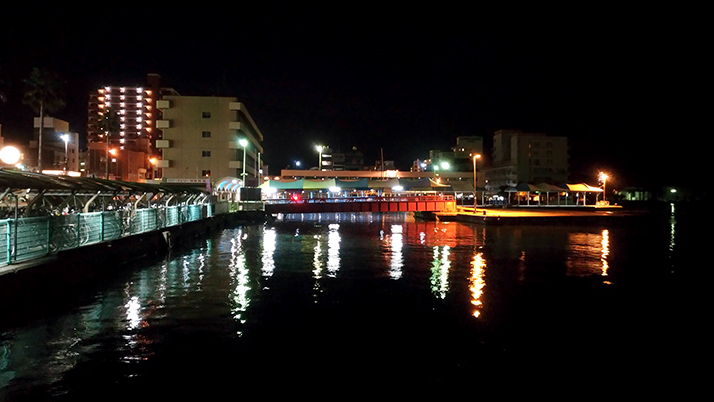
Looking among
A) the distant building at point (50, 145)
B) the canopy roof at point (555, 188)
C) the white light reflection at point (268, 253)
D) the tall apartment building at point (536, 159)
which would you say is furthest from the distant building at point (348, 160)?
the white light reflection at point (268, 253)

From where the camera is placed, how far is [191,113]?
221 ft

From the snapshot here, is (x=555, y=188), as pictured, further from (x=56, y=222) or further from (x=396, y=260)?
(x=56, y=222)

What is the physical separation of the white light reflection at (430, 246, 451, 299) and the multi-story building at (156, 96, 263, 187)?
158ft

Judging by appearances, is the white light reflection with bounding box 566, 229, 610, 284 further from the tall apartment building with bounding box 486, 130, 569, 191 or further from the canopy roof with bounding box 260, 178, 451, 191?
the tall apartment building with bounding box 486, 130, 569, 191

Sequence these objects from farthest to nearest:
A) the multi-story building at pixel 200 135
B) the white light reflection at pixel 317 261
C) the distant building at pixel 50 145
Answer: the distant building at pixel 50 145
the multi-story building at pixel 200 135
the white light reflection at pixel 317 261

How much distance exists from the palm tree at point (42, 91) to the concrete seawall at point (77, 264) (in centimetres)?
3497

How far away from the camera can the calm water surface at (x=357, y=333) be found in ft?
24.2

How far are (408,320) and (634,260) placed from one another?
15.7m

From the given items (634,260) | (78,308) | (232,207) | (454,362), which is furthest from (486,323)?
(232,207)

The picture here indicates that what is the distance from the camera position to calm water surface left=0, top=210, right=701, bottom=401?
290 inches

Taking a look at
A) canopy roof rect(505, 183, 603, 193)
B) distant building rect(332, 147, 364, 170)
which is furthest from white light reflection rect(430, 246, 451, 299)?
distant building rect(332, 147, 364, 170)

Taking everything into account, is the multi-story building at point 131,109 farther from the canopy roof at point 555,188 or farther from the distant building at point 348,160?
the canopy roof at point 555,188

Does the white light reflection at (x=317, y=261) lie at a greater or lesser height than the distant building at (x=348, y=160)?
lesser

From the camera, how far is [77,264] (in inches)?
611
